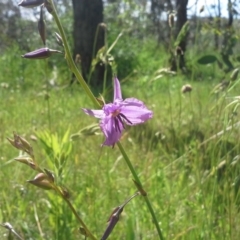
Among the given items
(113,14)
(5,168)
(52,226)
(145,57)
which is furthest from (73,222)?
(113,14)

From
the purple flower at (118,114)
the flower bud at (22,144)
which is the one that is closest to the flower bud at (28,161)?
the flower bud at (22,144)

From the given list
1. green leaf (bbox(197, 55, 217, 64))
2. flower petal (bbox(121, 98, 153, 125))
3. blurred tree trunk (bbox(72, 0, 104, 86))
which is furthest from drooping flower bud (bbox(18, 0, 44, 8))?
blurred tree trunk (bbox(72, 0, 104, 86))

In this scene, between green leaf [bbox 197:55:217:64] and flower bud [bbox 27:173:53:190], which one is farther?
green leaf [bbox 197:55:217:64]

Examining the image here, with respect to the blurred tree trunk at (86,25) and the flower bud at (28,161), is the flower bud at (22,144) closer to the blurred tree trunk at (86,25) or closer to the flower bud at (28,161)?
the flower bud at (28,161)

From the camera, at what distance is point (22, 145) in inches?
33.1

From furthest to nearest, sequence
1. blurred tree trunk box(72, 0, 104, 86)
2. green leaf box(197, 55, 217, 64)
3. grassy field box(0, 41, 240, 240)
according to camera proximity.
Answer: blurred tree trunk box(72, 0, 104, 86)
green leaf box(197, 55, 217, 64)
grassy field box(0, 41, 240, 240)

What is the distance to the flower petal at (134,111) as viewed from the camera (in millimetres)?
819

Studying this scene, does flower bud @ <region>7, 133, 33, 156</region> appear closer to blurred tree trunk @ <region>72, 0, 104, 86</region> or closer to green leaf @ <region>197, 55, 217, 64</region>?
green leaf @ <region>197, 55, 217, 64</region>

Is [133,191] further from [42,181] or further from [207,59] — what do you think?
[42,181]

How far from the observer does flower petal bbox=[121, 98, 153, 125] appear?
82 centimetres

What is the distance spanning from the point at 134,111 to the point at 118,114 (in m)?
0.02

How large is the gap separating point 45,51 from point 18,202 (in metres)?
0.81

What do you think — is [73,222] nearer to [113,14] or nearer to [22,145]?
[22,145]

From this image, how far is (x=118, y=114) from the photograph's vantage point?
2.67 feet
